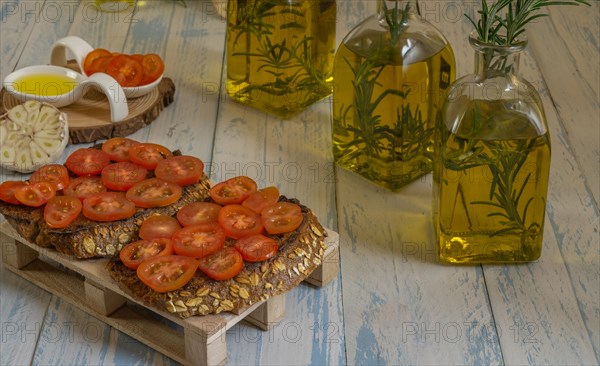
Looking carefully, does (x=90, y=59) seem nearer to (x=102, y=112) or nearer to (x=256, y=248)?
(x=102, y=112)

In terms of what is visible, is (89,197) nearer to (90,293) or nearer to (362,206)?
(90,293)

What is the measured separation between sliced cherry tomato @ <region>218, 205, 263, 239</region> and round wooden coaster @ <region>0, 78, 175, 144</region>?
616mm

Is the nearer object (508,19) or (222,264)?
(222,264)

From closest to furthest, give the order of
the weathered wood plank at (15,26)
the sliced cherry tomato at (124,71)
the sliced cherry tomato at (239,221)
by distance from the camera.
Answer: the sliced cherry tomato at (239,221)
the sliced cherry tomato at (124,71)
the weathered wood plank at (15,26)

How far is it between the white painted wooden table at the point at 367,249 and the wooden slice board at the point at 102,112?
3cm

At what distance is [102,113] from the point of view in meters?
2.34

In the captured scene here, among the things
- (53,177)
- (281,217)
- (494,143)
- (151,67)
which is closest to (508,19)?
(494,143)

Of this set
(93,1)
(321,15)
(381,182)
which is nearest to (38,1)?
(93,1)

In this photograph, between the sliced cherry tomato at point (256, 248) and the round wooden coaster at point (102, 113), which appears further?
the round wooden coaster at point (102, 113)

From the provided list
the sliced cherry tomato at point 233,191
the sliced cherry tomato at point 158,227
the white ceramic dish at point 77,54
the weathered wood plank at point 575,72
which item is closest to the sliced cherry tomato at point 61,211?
the sliced cherry tomato at point 158,227

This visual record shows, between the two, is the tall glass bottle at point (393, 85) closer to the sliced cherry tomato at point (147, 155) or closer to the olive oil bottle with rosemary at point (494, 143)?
the olive oil bottle with rosemary at point (494, 143)

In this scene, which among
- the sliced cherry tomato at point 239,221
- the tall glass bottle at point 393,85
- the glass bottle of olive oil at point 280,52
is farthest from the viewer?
the glass bottle of olive oil at point 280,52

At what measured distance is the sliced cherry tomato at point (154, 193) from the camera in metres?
1.80

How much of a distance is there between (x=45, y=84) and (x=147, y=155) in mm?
570
